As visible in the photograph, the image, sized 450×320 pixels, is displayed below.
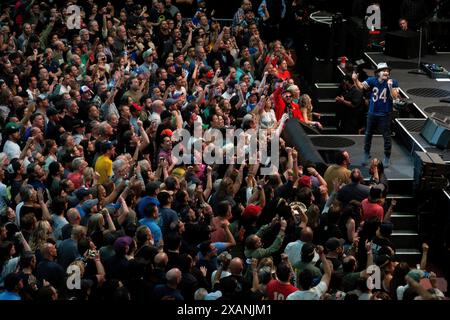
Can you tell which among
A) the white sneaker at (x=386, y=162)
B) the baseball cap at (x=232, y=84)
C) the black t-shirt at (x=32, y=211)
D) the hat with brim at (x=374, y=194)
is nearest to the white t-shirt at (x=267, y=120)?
the baseball cap at (x=232, y=84)

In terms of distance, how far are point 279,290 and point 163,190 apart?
2.80 metres

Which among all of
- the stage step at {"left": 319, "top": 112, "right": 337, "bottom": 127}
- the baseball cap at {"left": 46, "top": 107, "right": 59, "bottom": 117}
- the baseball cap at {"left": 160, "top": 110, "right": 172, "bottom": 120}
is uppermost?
the baseball cap at {"left": 46, "top": 107, "right": 59, "bottom": 117}

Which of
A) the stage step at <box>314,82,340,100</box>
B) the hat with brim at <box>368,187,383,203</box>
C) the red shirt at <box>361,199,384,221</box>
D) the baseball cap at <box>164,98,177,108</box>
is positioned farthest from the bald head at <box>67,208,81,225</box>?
the stage step at <box>314,82,340,100</box>

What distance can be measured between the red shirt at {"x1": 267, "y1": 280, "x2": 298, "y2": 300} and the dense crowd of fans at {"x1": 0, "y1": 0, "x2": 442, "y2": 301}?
0.5 inches

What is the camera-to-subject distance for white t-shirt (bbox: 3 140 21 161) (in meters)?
14.5

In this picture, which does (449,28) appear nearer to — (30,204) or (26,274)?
→ (30,204)

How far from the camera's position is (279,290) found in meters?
10.7

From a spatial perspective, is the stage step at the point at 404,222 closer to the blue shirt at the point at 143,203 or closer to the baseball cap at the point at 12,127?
the blue shirt at the point at 143,203

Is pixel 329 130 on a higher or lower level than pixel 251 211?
lower

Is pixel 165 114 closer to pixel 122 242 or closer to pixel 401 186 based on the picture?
pixel 401 186

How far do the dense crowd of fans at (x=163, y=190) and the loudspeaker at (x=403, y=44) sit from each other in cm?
201

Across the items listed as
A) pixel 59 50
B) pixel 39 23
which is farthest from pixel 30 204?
pixel 39 23

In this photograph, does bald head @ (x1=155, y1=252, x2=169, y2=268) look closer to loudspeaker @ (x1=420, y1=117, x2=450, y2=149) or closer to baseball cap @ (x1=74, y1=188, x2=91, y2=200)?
baseball cap @ (x1=74, y1=188, x2=91, y2=200)

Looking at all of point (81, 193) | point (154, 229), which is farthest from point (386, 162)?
point (81, 193)
